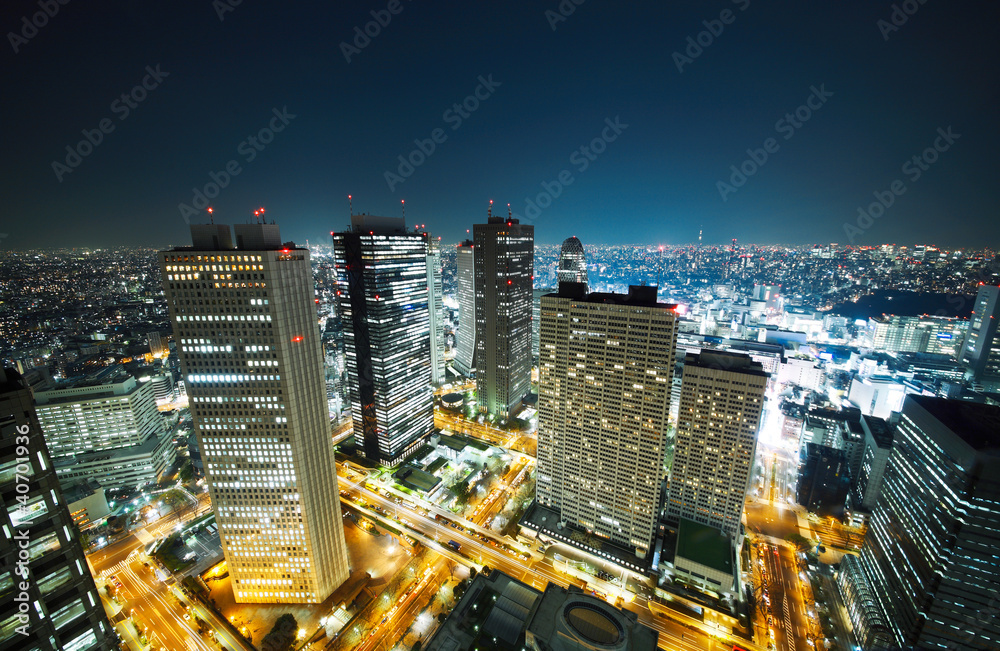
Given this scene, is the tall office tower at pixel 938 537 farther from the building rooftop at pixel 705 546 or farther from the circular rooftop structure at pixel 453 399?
the circular rooftop structure at pixel 453 399

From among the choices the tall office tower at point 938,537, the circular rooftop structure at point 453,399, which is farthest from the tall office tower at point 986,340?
the circular rooftop structure at point 453,399

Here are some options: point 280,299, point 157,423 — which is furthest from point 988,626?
point 157,423

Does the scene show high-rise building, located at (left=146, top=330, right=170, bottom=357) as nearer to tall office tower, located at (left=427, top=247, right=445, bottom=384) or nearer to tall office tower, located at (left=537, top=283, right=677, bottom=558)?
tall office tower, located at (left=427, top=247, right=445, bottom=384)

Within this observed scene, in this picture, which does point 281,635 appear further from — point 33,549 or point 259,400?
point 33,549

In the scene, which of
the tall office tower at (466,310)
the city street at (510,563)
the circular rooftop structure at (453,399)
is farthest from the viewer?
the tall office tower at (466,310)

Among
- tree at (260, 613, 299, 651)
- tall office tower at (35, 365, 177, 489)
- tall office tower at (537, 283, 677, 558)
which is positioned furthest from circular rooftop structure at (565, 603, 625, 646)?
tall office tower at (35, 365, 177, 489)
